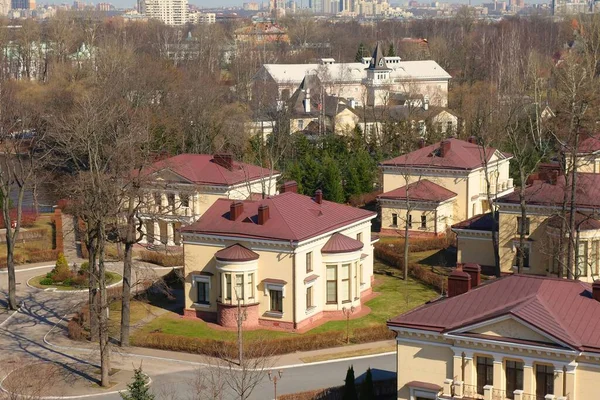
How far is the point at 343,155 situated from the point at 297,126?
19709mm

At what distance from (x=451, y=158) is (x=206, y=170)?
11994 mm

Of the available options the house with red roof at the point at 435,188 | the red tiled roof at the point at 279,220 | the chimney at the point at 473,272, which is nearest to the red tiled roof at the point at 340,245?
the red tiled roof at the point at 279,220

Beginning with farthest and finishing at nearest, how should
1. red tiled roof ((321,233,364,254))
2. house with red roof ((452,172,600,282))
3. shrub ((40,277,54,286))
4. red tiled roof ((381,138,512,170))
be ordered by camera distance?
red tiled roof ((381,138,512,170))
shrub ((40,277,54,286))
house with red roof ((452,172,600,282))
red tiled roof ((321,233,364,254))

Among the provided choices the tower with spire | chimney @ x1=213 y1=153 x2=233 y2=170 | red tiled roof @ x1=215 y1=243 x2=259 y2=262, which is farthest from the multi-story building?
red tiled roof @ x1=215 y1=243 x2=259 y2=262

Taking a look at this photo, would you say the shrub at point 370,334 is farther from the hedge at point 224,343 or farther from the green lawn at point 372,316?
the green lawn at point 372,316

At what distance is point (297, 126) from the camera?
8538 cm

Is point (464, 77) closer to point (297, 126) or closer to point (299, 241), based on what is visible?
point (297, 126)

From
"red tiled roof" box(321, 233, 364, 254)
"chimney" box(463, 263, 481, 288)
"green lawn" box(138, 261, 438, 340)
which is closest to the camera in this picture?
"chimney" box(463, 263, 481, 288)

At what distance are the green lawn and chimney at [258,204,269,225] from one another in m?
3.82

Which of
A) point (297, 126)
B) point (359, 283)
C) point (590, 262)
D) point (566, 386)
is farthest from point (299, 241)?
point (297, 126)

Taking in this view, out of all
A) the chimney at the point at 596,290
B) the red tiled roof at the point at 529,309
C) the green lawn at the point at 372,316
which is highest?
the chimney at the point at 596,290

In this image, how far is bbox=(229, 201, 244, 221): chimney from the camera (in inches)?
1594

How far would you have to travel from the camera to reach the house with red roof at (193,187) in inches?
2020

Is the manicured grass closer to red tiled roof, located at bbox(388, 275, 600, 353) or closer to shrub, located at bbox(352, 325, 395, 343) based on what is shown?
shrub, located at bbox(352, 325, 395, 343)
